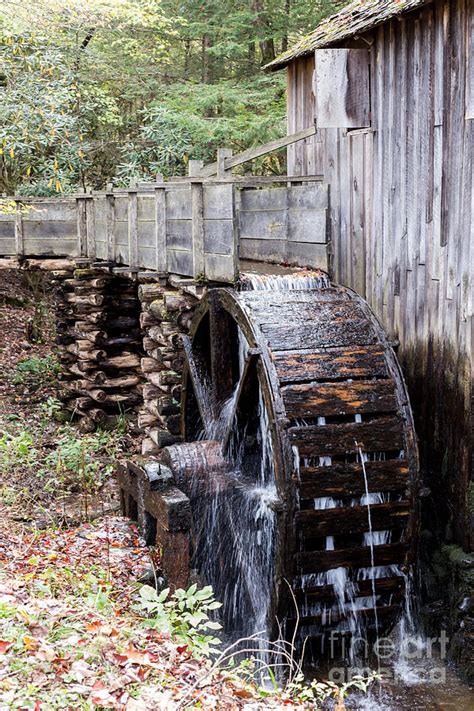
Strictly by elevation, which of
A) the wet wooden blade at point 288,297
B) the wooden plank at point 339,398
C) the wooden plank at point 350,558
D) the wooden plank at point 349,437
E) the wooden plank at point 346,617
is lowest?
→ the wooden plank at point 346,617

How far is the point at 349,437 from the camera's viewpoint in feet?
22.2

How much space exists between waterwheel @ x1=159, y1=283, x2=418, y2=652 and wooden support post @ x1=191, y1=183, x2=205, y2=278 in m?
0.81

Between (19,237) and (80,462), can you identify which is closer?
(80,462)

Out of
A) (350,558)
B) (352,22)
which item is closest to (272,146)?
(352,22)

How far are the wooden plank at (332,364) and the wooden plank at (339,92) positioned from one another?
7.53ft

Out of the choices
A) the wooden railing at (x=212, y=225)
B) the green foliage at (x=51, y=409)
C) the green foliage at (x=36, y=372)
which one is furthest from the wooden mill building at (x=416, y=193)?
the green foliage at (x=36, y=372)

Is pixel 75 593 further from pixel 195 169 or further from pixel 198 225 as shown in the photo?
pixel 195 169

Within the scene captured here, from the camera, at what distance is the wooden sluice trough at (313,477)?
21.7 ft

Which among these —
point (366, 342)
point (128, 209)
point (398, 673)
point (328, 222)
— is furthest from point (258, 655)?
point (128, 209)

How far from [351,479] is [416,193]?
8.40 feet

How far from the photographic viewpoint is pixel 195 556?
8008 mm

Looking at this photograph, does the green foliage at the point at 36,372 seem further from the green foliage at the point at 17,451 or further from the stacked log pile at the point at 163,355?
the stacked log pile at the point at 163,355

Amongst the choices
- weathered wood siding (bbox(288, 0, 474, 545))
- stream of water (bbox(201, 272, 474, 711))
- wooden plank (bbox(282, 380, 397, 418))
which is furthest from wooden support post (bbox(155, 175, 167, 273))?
wooden plank (bbox(282, 380, 397, 418))

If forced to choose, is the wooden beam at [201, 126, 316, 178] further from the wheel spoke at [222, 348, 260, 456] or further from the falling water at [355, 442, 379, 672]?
the falling water at [355, 442, 379, 672]
